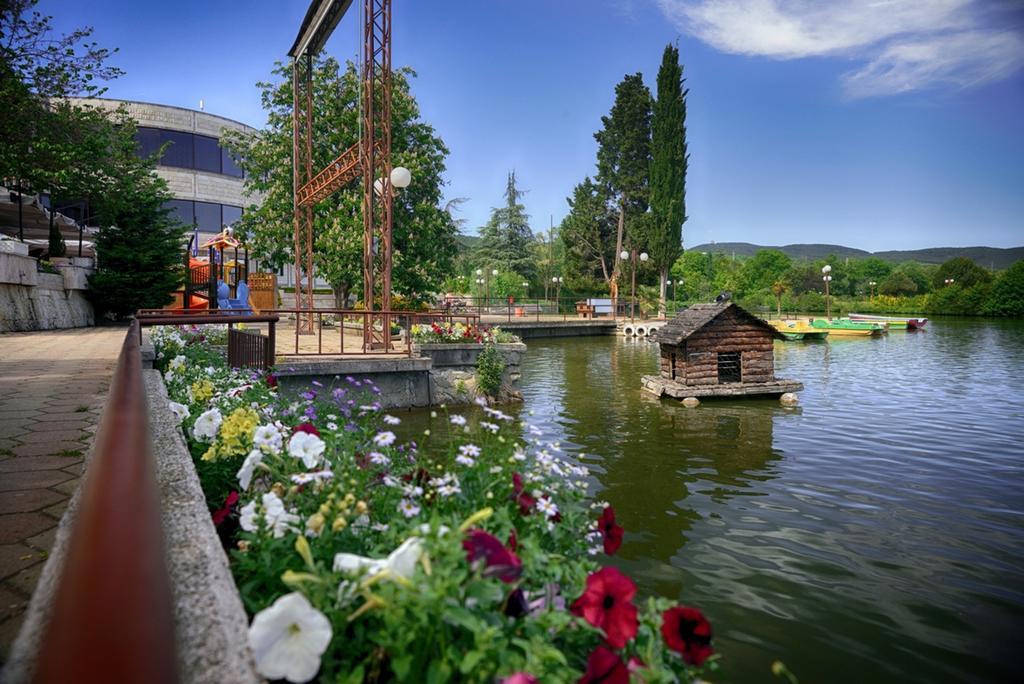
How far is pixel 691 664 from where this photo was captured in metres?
1.64

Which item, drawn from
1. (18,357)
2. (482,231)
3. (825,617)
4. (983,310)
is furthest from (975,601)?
(983,310)

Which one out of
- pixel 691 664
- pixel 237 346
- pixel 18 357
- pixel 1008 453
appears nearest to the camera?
pixel 691 664

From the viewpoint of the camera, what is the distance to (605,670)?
1.45m

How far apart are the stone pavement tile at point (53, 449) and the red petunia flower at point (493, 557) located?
3746 mm

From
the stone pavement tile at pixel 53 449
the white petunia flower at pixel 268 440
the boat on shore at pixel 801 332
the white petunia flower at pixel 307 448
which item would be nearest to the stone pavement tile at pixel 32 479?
the stone pavement tile at pixel 53 449

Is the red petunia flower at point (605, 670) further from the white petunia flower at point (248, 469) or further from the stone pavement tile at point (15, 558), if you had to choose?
the stone pavement tile at point (15, 558)

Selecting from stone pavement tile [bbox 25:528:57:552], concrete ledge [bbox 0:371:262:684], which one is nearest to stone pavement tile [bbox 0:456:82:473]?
stone pavement tile [bbox 25:528:57:552]

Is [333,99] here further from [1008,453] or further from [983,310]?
[983,310]

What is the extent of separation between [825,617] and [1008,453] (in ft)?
22.2

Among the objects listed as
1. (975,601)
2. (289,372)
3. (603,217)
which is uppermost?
(603,217)

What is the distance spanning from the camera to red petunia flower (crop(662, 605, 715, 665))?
5.37 feet

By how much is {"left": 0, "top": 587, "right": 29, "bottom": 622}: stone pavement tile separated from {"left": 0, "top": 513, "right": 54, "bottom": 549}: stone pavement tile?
554 millimetres

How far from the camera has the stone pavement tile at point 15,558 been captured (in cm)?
249

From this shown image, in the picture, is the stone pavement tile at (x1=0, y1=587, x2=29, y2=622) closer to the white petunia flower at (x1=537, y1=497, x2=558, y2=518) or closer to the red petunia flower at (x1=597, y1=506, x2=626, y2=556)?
the white petunia flower at (x1=537, y1=497, x2=558, y2=518)
